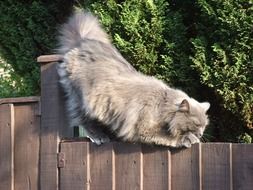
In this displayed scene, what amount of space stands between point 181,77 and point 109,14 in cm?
77

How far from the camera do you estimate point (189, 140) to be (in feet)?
10.4

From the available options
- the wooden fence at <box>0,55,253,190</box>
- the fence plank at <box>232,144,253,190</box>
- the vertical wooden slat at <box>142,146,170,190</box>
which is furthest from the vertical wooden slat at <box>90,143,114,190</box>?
the fence plank at <box>232,144,253,190</box>

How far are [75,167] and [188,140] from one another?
70cm

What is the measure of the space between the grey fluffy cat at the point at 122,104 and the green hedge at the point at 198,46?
1.38 feet

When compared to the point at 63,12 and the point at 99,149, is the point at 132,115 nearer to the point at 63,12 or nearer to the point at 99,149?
the point at 99,149

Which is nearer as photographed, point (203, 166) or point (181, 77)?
point (203, 166)

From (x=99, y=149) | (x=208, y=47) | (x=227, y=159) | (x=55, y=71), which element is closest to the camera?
(x=227, y=159)

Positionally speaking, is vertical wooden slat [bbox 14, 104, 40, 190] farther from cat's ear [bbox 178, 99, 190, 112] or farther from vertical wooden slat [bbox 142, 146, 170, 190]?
cat's ear [bbox 178, 99, 190, 112]

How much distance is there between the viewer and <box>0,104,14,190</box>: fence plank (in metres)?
3.56

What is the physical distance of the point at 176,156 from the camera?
2967mm

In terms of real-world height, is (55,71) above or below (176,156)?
above

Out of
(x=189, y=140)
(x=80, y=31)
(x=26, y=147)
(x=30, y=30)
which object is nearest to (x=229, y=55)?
(x=189, y=140)

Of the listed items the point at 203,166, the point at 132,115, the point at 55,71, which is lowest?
the point at 203,166

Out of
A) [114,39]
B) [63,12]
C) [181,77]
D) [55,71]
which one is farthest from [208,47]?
[63,12]
